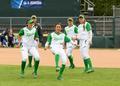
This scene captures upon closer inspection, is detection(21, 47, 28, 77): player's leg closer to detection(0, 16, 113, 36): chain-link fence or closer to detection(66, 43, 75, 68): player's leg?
detection(66, 43, 75, 68): player's leg

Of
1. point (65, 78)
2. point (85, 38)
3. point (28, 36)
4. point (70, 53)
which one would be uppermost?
point (28, 36)

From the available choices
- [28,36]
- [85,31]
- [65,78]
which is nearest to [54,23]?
[85,31]

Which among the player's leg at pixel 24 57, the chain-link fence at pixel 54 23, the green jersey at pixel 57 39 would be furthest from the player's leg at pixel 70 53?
the chain-link fence at pixel 54 23

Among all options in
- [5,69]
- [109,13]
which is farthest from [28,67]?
[109,13]

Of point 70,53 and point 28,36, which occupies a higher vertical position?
point 28,36

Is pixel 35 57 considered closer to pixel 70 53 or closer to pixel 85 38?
pixel 85 38

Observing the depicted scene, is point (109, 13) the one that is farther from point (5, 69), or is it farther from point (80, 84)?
point (80, 84)

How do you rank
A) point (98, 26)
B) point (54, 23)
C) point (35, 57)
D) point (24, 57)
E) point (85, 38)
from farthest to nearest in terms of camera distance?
point (54, 23), point (98, 26), point (85, 38), point (35, 57), point (24, 57)

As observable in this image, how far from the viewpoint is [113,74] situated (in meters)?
18.0

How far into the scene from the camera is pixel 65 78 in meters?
16.5

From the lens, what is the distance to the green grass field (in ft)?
49.4

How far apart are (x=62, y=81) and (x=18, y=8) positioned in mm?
28551

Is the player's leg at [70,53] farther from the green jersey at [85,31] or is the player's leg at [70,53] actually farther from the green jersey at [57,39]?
the green jersey at [57,39]

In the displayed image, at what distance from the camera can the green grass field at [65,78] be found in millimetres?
15055
